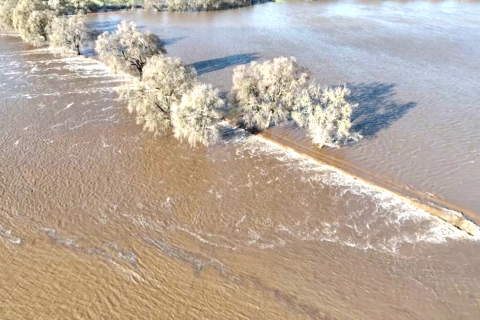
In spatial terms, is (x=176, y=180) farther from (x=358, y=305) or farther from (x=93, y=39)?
(x=93, y=39)

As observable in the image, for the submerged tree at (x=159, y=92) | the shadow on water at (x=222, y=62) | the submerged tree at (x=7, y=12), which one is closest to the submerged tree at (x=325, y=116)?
the submerged tree at (x=159, y=92)

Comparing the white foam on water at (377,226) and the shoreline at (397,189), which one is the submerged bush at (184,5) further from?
the white foam on water at (377,226)

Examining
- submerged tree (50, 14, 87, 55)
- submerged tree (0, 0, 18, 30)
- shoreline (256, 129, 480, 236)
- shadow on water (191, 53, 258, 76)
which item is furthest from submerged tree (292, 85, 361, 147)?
submerged tree (0, 0, 18, 30)

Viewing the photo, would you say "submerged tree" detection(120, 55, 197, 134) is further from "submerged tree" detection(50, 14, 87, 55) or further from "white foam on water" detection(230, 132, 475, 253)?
"submerged tree" detection(50, 14, 87, 55)

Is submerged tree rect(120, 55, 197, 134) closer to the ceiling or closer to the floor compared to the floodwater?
closer to the ceiling

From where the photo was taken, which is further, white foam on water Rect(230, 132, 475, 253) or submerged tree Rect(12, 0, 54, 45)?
submerged tree Rect(12, 0, 54, 45)
